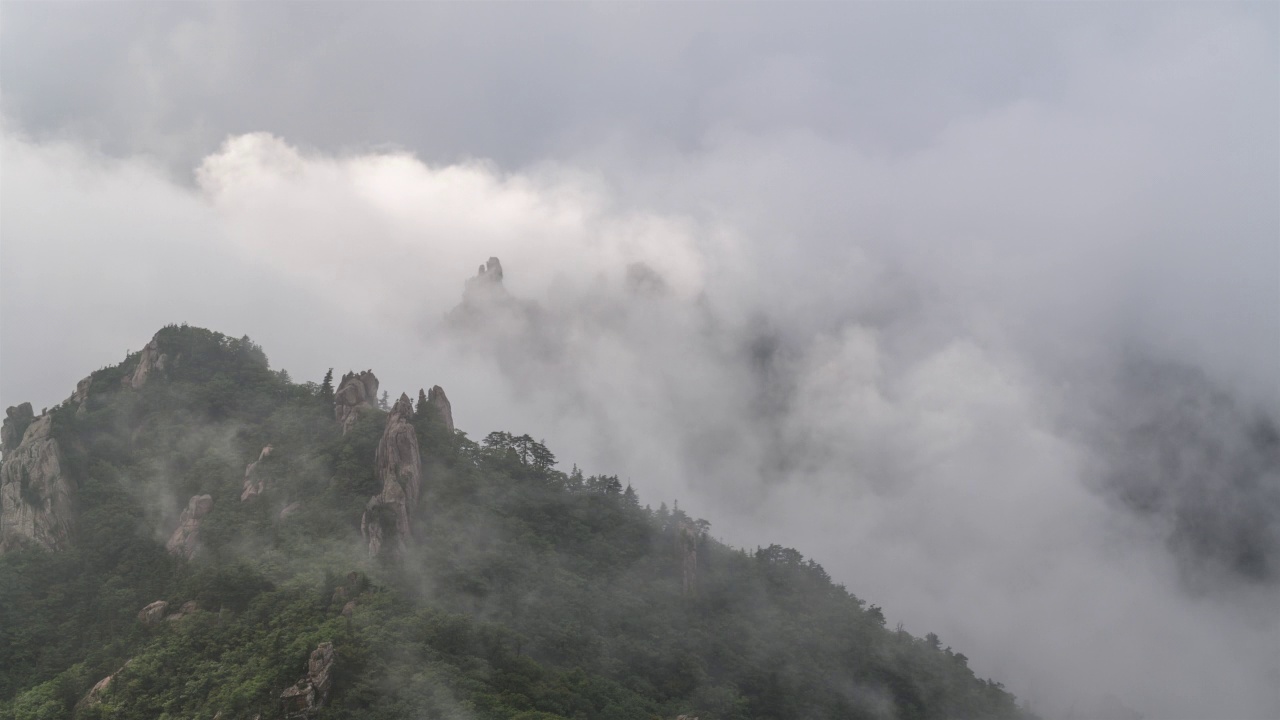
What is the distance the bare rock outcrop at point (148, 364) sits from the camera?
109 meters

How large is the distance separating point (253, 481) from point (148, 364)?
25.6 meters

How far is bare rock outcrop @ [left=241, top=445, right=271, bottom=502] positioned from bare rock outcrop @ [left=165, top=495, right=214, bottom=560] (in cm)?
299

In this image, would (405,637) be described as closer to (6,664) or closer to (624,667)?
(624,667)

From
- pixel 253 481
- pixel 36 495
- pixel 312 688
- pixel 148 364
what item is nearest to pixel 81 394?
pixel 148 364

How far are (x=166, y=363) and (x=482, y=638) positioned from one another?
51233 millimetres

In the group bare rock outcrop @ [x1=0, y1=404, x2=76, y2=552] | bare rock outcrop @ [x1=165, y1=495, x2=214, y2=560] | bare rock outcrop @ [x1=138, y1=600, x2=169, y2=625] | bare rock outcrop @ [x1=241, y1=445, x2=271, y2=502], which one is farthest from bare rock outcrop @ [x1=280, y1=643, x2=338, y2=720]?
bare rock outcrop @ [x1=0, y1=404, x2=76, y2=552]

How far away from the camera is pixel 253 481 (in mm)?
93688

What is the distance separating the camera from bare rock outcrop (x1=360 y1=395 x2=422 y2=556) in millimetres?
88938

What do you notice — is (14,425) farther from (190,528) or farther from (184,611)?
(184,611)

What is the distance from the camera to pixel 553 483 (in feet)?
381

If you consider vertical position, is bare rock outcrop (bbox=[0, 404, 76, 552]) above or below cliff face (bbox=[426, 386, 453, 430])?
below

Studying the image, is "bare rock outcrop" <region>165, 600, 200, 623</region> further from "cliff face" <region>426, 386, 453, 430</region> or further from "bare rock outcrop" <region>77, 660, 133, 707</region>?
"cliff face" <region>426, 386, 453, 430</region>

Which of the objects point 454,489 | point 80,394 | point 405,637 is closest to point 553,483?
point 454,489

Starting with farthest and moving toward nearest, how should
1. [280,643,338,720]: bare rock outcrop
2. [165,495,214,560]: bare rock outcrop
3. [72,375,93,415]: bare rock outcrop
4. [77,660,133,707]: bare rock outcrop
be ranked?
[72,375,93,415]: bare rock outcrop < [165,495,214,560]: bare rock outcrop < [77,660,133,707]: bare rock outcrop < [280,643,338,720]: bare rock outcrop
